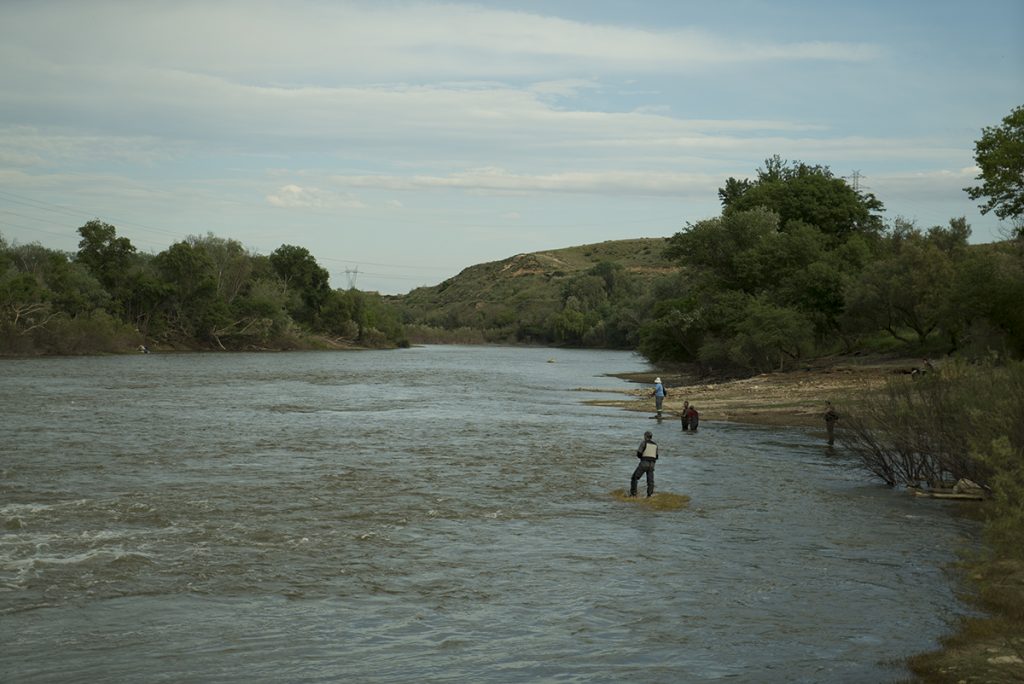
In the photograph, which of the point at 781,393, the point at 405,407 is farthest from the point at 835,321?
the point at 405,407

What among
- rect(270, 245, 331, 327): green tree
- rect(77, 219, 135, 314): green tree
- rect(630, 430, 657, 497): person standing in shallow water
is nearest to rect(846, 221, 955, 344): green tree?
rect(630, 430, 657, 497): person standing in shallow water

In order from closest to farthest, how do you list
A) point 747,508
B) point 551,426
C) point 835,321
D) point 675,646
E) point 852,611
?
point 675,646
point 852,611
point 747,508
point 551,426
point 835,321

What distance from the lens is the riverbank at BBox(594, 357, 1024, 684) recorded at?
40.5ft

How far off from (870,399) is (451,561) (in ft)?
48.2

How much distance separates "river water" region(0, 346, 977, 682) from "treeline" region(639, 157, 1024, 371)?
12.7 metres

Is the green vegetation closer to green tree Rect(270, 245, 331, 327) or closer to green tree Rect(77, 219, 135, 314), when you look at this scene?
green tree Rect(77, 219, 135, 314)

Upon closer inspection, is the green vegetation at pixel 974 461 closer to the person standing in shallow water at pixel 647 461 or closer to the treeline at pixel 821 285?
the person standing in shallow water at pixel 647 461

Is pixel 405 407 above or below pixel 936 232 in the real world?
below

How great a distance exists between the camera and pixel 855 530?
21.1 m

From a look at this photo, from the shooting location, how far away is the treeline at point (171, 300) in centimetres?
9450

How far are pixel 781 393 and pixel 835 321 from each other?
642 inches

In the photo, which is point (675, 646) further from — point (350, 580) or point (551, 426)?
point (551, 426)

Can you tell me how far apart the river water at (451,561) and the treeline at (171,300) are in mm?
62510

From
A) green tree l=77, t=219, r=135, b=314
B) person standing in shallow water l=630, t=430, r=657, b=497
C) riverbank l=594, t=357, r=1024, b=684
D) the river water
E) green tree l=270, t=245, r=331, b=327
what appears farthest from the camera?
A: green tree l=270, t=245, r=331, b=327
